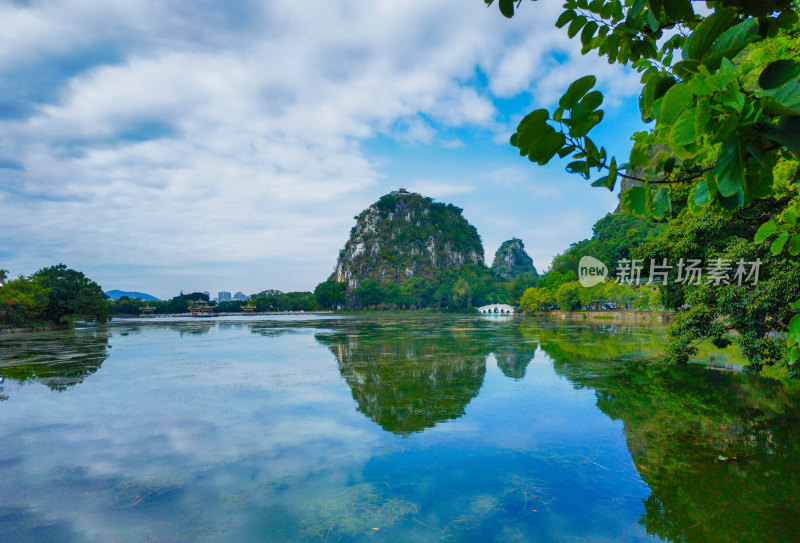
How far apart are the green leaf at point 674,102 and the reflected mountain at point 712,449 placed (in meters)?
5.17

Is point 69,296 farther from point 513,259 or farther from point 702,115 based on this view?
point 513,259

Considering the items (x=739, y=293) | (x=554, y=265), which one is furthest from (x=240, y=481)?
(x=554, y=265)

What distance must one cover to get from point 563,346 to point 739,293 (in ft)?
40.9

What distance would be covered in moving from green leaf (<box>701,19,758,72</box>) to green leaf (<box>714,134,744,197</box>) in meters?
0.21

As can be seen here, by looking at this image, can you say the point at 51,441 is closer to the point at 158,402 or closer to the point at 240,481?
the point at 158,402

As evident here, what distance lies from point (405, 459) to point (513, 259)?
183m

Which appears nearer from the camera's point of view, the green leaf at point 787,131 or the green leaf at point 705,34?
the green leaf at point 787,131

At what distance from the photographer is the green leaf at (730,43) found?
102 cm

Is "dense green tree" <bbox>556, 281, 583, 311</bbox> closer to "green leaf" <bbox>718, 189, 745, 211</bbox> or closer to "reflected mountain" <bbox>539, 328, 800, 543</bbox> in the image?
"reflected mountain" <bbox>539, 328, 800, 543</bbox>

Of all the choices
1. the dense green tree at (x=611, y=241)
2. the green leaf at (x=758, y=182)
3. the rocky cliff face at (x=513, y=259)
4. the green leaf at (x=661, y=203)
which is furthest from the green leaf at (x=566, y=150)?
the rocky cliff face at (x=513, y=259)

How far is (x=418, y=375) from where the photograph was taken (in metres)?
13.7

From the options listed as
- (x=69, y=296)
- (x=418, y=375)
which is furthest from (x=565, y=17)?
(x=69, y=296)

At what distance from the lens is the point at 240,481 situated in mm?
5906

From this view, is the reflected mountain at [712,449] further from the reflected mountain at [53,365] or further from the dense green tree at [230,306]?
the dense green tree at [230,306]
